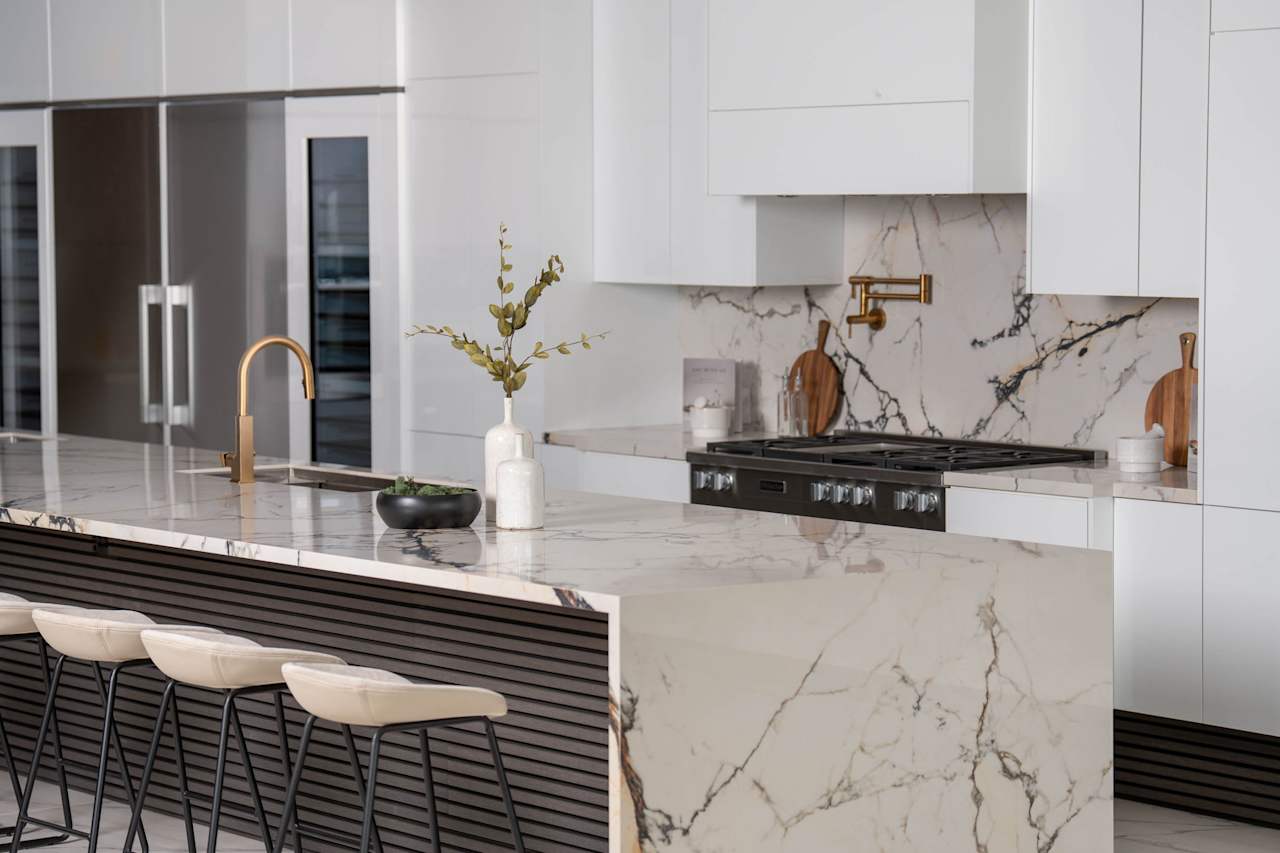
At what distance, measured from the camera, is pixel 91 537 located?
4.68 m

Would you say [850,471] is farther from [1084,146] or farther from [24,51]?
[24,51]

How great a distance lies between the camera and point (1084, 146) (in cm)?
488

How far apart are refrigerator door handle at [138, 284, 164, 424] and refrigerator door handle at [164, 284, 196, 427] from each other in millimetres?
64

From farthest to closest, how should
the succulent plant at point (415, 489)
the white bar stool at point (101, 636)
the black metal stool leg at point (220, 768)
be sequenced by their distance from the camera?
the succulent plant at point (415, 489)
the white bar stool at point (101, 636)
the black metal stool leg at point (220, 768)

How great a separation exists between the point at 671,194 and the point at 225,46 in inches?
76.6

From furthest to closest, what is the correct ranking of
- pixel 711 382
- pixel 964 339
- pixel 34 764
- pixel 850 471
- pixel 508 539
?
pixel 711 382 < pixel 964 339 < pixel 850 471 < pixel 34 764 < pixel 508 539

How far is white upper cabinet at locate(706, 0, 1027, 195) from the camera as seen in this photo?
5.02 meters

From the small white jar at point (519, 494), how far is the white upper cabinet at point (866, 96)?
1919 mm

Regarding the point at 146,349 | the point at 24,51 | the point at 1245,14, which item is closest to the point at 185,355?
the point at 146,349

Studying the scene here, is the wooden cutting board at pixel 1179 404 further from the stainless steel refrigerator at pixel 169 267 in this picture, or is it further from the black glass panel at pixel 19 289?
the black glass panel at pixel 19 289

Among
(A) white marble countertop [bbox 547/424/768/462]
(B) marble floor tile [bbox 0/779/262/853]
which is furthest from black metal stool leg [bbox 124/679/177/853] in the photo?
(A) white marble countertop [bbox 547/424/768/462]

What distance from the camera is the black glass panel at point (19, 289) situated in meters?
7.54

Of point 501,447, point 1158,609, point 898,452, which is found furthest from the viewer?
point 898,452

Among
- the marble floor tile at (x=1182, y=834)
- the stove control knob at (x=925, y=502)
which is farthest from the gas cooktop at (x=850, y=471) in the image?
the marble floor tile at (x=1182, y=834)
